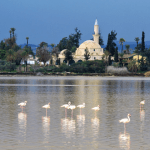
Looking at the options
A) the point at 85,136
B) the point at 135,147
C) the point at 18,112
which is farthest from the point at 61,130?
the point at 18,112

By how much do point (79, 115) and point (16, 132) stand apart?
7604 mm

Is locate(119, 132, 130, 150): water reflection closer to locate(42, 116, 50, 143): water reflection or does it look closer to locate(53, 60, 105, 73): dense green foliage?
locate(42, 116, 50, 143): water reflection

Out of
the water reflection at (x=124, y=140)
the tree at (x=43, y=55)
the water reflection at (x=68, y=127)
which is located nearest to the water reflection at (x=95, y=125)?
the water reflection at (x=68, y=127)

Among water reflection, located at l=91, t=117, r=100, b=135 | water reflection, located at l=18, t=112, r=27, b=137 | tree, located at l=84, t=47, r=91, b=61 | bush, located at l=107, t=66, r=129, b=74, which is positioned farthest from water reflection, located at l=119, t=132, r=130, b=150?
tree, located at l=84, t=47, r=91, b=61

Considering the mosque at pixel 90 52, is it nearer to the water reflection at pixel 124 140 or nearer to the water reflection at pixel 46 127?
the water reflection at pixel 46 127

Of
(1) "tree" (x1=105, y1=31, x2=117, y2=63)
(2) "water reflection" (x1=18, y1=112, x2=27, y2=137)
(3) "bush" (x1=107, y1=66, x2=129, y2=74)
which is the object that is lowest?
(2) "water reflection" (x1=18, y1=112, x2=27, y2=137)

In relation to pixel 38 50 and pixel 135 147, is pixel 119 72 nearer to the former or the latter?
pixel 38 50

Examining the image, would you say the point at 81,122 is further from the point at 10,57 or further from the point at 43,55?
the point at 43,55

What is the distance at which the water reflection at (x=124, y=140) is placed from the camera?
16.2m

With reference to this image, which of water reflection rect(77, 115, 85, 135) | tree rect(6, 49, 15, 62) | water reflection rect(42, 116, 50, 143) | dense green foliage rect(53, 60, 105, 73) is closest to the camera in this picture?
water reflection rect(42, 116, 50, 143)

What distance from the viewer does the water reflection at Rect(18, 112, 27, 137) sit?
1905 cm

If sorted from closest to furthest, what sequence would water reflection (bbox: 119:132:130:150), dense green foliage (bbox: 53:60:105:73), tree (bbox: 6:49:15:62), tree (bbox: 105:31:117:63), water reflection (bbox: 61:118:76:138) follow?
1. water reflection (bbox: 119:132:130:150)
2. water reflection (bbox: 61:118:76:138)
3. dense green foliage (bbox: 53:60:105:73)
4. tree (bbox: 6:49:15:62)
5. tree (bbox: 105:31:117:63)

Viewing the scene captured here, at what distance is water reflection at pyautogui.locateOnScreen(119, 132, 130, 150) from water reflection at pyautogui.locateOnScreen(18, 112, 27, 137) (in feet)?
15.8

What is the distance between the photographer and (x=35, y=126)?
2111 centimetres
